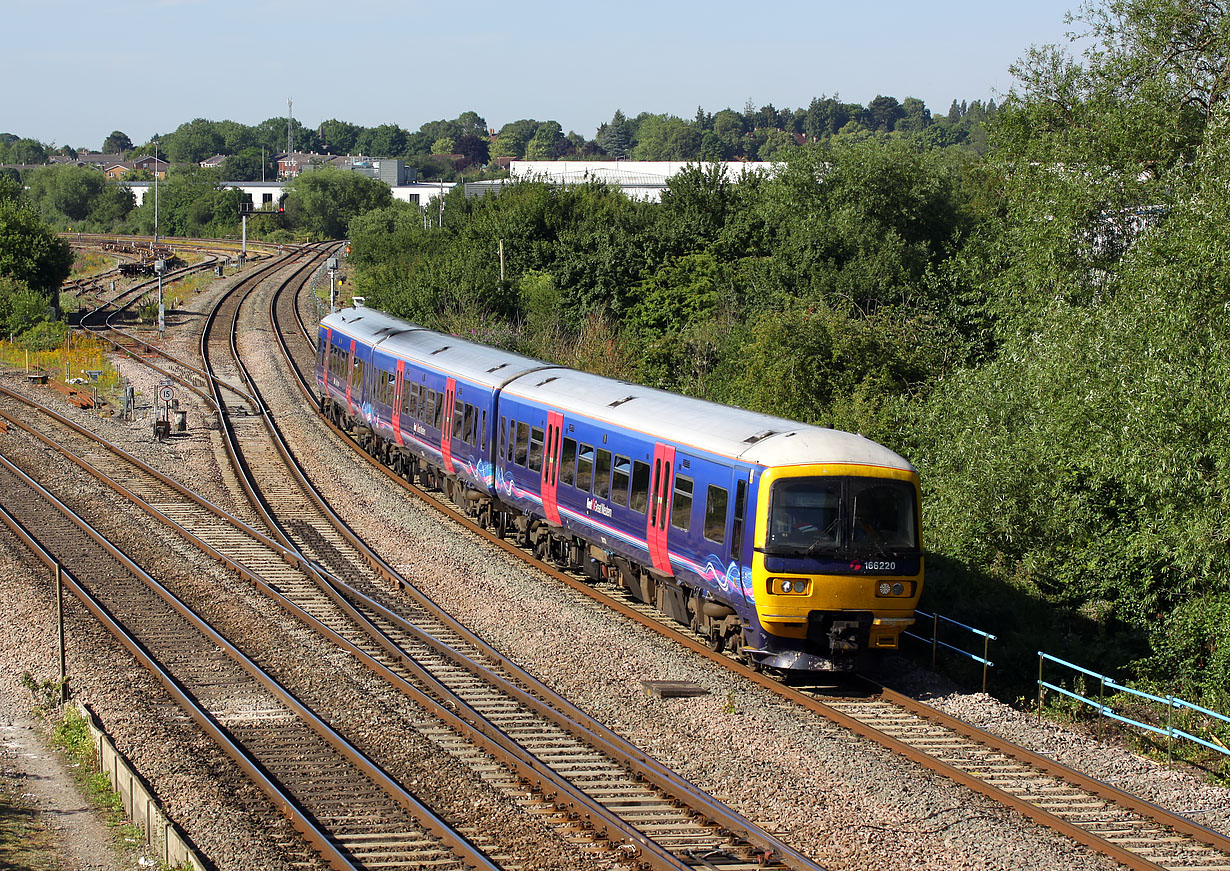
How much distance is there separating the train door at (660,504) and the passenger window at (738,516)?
157cm

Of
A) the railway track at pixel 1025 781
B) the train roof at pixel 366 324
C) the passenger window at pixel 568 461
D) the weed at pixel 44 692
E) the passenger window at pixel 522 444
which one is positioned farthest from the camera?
the train roof at pixel 366 324

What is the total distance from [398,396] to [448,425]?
3.38 m

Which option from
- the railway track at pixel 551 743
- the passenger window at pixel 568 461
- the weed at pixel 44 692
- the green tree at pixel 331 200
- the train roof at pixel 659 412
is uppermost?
the green tree at pixel 331 200

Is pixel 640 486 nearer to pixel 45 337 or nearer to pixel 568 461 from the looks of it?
pixel 568 461

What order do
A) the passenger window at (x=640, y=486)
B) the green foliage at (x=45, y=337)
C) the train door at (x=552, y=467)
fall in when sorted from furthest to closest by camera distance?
the green foliage at (x=45, y=337), the train door at (x=552, y=467), the passenger window at (x=640, y=486)

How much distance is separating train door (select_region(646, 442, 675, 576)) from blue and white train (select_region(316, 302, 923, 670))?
3 cm

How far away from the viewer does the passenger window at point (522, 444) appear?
64.7ft

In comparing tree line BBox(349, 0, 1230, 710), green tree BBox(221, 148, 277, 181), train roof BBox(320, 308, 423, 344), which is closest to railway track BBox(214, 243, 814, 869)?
tree line BBox(349, 0, 1230, 710)

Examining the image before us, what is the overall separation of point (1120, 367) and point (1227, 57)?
13.8m

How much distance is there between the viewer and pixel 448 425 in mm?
23062

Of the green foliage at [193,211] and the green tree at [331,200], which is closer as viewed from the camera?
the green foliage at [193,211]

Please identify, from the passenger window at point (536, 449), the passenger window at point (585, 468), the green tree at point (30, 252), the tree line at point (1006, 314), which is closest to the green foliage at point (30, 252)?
the green tree at point (30, 252)

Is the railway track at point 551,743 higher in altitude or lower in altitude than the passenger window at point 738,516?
lower

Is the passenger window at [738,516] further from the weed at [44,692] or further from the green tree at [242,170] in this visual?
the green tree at [242,170]
